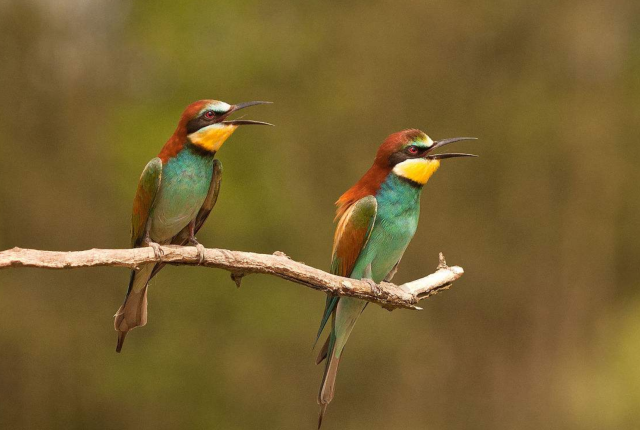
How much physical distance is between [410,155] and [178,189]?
2.44ft

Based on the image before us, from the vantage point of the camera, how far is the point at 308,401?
35.4 feet

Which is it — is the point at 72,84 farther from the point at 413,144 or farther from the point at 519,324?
the point at 413,144

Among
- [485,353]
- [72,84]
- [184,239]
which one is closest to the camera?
[184,239]

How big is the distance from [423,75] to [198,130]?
9216 millimetres

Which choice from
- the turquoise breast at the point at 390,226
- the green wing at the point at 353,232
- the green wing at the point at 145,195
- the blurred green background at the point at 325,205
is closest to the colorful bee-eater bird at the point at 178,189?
the green wing at the point at 145,195

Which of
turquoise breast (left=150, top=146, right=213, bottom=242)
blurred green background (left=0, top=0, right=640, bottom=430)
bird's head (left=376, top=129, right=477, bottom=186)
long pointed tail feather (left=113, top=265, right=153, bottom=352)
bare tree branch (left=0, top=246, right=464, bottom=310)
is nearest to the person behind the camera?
bare tree branch (left=0, top=246, right=464, bottom=310)

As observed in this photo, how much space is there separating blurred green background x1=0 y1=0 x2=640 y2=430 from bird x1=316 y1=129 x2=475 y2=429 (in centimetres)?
620

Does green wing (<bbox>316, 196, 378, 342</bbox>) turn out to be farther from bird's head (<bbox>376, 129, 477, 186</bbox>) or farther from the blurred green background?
the blurred green background

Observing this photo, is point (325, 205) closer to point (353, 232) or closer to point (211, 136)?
point (353, 232)

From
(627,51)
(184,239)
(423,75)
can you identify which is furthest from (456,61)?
(184,239)

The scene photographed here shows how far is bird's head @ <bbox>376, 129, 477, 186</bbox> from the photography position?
120 inches

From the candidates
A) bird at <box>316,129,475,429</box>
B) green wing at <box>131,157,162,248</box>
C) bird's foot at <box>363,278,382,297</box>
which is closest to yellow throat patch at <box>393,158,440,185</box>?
bird at <box>316,129,475,429</box>

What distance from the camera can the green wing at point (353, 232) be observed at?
3266 mm

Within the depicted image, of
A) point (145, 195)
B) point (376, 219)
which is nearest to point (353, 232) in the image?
point (376, 219)
